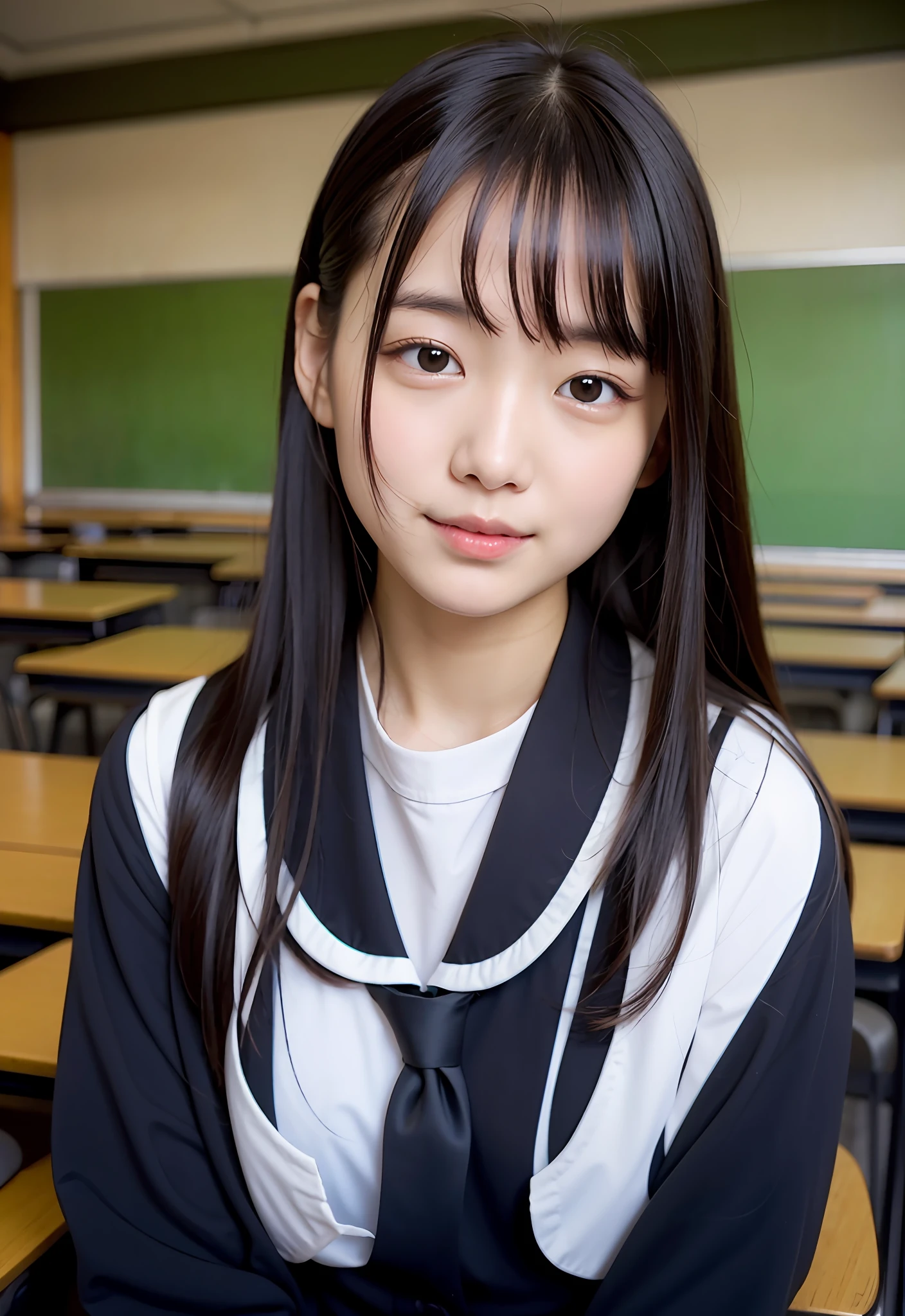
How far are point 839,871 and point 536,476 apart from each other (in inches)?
13.2

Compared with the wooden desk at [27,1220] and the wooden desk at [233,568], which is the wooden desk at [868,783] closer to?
the wooden desk at [27,1220]

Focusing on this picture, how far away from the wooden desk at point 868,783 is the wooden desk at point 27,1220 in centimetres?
126

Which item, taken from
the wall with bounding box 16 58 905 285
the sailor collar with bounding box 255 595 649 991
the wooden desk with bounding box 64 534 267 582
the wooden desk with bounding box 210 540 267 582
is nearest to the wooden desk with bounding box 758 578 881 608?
the wall with bounding box 16 58 905 285

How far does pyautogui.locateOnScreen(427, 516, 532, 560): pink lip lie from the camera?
2.35 feet

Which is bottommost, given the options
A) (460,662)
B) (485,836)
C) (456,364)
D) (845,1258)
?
(845,1258)

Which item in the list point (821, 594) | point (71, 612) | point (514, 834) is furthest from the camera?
point (821, 594)

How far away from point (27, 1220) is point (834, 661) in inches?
105

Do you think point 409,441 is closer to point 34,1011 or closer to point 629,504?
point 629,504

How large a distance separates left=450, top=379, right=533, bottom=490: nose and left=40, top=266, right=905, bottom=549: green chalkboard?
14.9ft

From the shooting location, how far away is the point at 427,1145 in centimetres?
75

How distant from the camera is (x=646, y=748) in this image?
2.66 ft

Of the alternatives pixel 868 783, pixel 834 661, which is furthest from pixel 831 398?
pixel 868 783

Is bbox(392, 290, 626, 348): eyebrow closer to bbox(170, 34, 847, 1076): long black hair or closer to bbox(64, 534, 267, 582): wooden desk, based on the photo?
bbox(170, 34, 847, 1076): long black hair

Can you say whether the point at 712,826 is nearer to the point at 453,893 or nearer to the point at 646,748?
the point at 646,748
